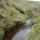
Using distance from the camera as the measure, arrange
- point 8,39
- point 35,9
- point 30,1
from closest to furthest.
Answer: point 8,39 → point 35,9 → point 30,1

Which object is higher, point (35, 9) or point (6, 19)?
point (35, 9)

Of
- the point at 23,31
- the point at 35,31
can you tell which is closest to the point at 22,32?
the point at 23,31

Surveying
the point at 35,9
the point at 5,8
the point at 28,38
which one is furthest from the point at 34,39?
the point at 35,9

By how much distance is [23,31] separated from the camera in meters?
1.03

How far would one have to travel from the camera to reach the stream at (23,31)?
0.96 metres

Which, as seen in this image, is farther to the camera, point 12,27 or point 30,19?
point 30,19

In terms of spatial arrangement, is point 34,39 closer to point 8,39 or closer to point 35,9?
point 8,39

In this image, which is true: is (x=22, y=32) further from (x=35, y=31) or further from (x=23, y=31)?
(x=35, y=31)

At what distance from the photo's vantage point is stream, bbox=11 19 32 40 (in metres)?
0.96

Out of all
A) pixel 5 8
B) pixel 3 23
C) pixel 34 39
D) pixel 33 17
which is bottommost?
pixel 34 39

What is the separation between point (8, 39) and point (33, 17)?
465 mm

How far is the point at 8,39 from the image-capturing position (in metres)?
0.91

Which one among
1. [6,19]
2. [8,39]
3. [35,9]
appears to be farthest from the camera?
[35,9]

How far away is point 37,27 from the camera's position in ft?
3.37
